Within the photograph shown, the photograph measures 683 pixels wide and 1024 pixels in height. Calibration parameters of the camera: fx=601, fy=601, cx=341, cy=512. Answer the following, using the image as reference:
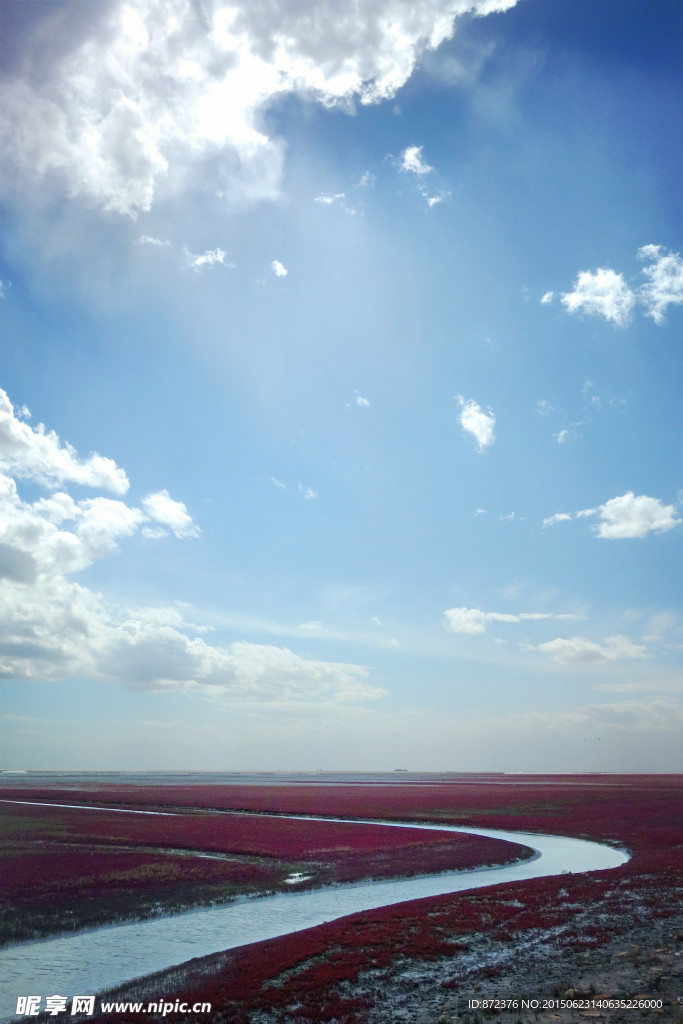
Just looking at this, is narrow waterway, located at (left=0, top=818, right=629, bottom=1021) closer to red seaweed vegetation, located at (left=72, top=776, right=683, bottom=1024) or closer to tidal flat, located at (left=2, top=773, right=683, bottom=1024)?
tidal flat, located at (left=2, top=773, right=683, bottom=1024)

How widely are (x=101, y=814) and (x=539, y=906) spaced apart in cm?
4961

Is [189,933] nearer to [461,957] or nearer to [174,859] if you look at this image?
[461,957]

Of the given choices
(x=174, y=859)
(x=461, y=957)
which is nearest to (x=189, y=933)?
(x=461, y=957)

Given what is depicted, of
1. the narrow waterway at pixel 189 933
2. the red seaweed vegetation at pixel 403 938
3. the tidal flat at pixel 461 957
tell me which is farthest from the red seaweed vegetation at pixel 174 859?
the red seaweed vegetation at pixel 403 938

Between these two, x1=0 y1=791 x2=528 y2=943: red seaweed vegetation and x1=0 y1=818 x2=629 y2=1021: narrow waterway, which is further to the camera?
x1=0 y1=791 x2=528 y2=943: red seaweed vegetation

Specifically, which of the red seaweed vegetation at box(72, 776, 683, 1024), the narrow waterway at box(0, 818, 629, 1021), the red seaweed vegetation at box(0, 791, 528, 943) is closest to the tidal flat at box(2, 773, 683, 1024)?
the red seaweed vegetation at box(72, 776, 683, 1024)

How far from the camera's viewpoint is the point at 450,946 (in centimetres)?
1927

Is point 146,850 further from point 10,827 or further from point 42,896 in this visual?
point 10,827

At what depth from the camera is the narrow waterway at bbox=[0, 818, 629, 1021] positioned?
1750 cm

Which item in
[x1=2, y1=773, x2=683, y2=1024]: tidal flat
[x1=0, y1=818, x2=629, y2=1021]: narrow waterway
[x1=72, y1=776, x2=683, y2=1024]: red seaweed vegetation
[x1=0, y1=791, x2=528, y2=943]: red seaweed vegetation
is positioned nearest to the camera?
[x1=2, y1=773, x2=683, y2=1024]: tidal flat

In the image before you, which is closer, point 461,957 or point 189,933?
point 461,957

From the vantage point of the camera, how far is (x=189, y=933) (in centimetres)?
2219

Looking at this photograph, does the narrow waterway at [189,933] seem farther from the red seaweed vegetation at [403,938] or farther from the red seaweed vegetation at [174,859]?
the red seaweed vegetation at [403,938]

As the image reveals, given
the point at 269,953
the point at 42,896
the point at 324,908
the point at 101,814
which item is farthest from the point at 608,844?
the point at 101,814
